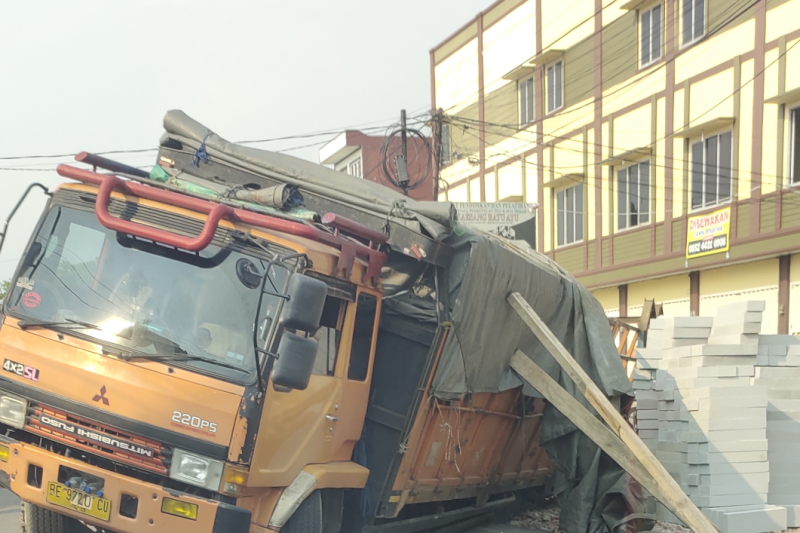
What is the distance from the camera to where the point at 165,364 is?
4734mm

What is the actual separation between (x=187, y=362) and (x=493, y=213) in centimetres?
890

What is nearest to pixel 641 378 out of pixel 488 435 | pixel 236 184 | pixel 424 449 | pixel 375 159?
pixel 488 435

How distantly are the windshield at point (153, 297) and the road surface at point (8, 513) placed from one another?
300cm

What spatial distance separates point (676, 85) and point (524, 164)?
6436mm

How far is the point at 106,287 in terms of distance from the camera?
199 inches

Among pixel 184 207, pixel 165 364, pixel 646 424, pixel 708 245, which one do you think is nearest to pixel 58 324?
pixel 165 364

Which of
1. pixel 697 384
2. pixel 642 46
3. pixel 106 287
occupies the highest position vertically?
pixel 642 46

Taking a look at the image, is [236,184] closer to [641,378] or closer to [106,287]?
[106,287]

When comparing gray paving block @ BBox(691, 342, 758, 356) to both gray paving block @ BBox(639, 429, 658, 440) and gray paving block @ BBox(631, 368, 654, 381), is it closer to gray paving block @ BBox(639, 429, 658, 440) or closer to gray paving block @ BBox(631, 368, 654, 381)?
gray paving block @ BBox(631, 368, 654, 381)

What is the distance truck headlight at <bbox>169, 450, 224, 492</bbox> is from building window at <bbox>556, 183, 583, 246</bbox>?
18932 millimetres

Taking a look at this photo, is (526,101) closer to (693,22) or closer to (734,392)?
(693,22)

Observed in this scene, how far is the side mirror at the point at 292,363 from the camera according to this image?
178 inches

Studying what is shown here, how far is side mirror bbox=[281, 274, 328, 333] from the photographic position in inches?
178

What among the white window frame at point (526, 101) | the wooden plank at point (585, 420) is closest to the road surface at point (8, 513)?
the wooden plank at point (585, 420)
